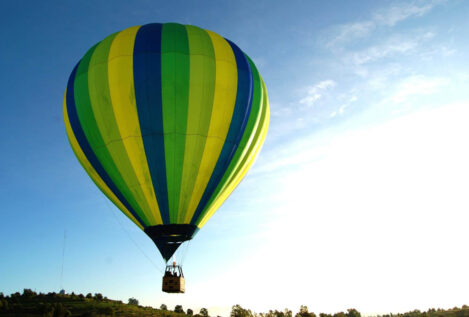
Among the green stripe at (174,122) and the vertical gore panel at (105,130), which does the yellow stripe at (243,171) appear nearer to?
the green stripe at (174,122)

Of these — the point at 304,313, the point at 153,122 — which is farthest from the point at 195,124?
the point at 304,313

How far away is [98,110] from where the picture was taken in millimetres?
17531

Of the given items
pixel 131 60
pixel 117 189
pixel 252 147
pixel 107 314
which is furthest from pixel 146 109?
A: pixel 107 314

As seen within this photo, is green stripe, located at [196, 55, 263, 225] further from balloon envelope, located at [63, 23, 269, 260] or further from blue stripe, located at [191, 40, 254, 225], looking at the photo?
blue stripe, located at [191, 40, 254, 225]

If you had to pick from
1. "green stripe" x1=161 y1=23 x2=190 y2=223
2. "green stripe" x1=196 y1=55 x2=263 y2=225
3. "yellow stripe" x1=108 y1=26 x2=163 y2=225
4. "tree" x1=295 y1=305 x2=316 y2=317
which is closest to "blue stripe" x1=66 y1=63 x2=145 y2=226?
"yellow stripe" x1=108 y1=26 x2=163 y2=225

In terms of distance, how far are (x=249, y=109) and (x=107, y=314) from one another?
57.3 feet

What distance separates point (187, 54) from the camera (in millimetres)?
18125

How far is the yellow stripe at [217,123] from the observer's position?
17625 mm

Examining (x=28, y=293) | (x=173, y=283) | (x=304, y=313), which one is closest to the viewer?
(x=173, y=283)

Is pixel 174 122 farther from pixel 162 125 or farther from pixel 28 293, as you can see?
pixel 28 293

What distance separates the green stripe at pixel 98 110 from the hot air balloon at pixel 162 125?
0.17ft

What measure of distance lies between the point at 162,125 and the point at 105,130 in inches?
119

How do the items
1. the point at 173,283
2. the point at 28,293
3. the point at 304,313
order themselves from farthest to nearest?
the point at 304,313 → the point at 28,293 → the point at 173,283

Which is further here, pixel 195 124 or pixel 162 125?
pixel 195 124
